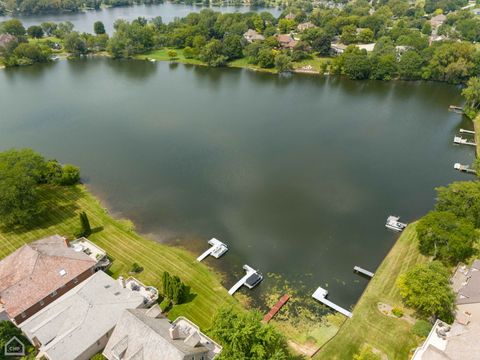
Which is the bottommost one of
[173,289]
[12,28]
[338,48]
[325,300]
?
[325,300]

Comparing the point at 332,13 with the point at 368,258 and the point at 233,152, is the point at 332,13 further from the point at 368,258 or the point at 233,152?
the point at 368,258

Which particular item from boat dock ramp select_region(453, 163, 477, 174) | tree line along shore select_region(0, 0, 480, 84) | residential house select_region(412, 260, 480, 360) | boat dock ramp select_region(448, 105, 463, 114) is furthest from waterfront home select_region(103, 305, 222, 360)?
tree line along shore select_region(0, 0, 480, 84)

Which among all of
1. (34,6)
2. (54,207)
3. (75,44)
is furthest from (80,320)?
(34,6)

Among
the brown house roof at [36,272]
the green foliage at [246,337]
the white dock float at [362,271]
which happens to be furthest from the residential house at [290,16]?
the green foliage at [246,337]

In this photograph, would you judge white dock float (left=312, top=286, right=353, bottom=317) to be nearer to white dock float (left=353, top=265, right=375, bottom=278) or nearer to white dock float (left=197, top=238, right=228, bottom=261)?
white dock float (left=353, top=265, right=375, bottom=278)

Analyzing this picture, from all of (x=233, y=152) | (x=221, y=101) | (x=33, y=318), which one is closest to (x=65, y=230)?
(x=33, y=318)

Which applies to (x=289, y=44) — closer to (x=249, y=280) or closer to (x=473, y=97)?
(x=473, y=97)
